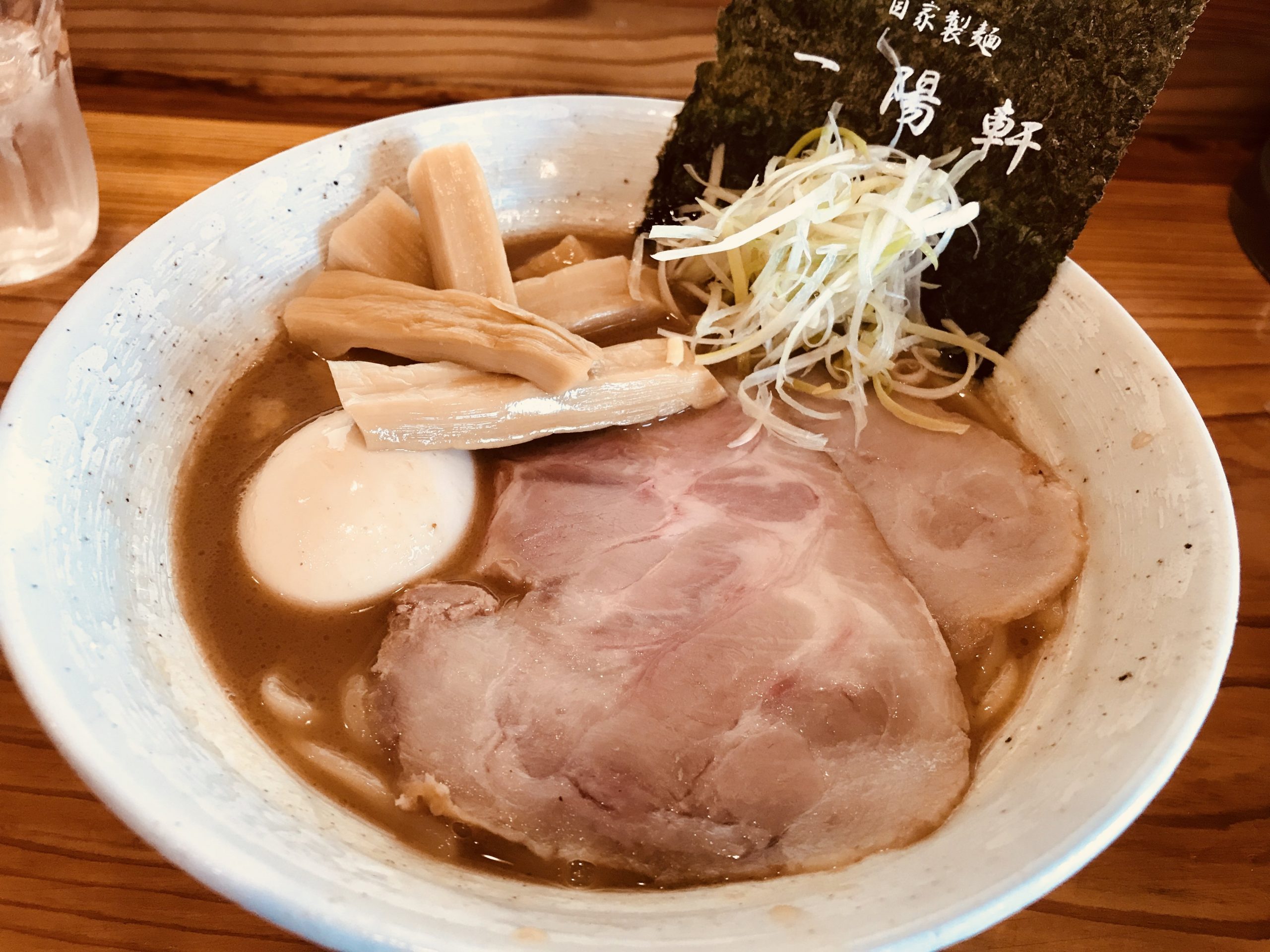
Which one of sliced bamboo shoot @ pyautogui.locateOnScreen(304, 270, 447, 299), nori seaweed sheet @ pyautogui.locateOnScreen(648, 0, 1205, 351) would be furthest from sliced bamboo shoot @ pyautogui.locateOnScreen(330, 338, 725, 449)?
nori seaweed sheet @ pyautogui.locateOnScreen(648, 0, 1205, 351)

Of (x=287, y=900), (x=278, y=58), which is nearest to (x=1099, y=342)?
(x=287, y=900)

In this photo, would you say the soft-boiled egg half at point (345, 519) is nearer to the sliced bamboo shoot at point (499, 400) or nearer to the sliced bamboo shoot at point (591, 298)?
the sliced bamboo shoot at point (499, 400)

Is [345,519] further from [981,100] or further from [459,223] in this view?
[981,100]

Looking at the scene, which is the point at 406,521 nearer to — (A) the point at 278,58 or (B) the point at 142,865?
(B) the point at 142,865

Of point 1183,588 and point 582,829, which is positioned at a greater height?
point 1183,588

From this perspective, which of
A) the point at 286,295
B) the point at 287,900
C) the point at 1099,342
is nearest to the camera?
the point at 287,900

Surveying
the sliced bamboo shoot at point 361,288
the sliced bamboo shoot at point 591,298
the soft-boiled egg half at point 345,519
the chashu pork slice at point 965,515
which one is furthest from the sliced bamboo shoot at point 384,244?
the chashu pork slice at point 965,515

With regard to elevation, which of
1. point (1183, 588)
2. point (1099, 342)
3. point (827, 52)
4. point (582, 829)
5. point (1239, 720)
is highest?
point (827, 52)

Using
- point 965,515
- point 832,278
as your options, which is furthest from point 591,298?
point 965,515
